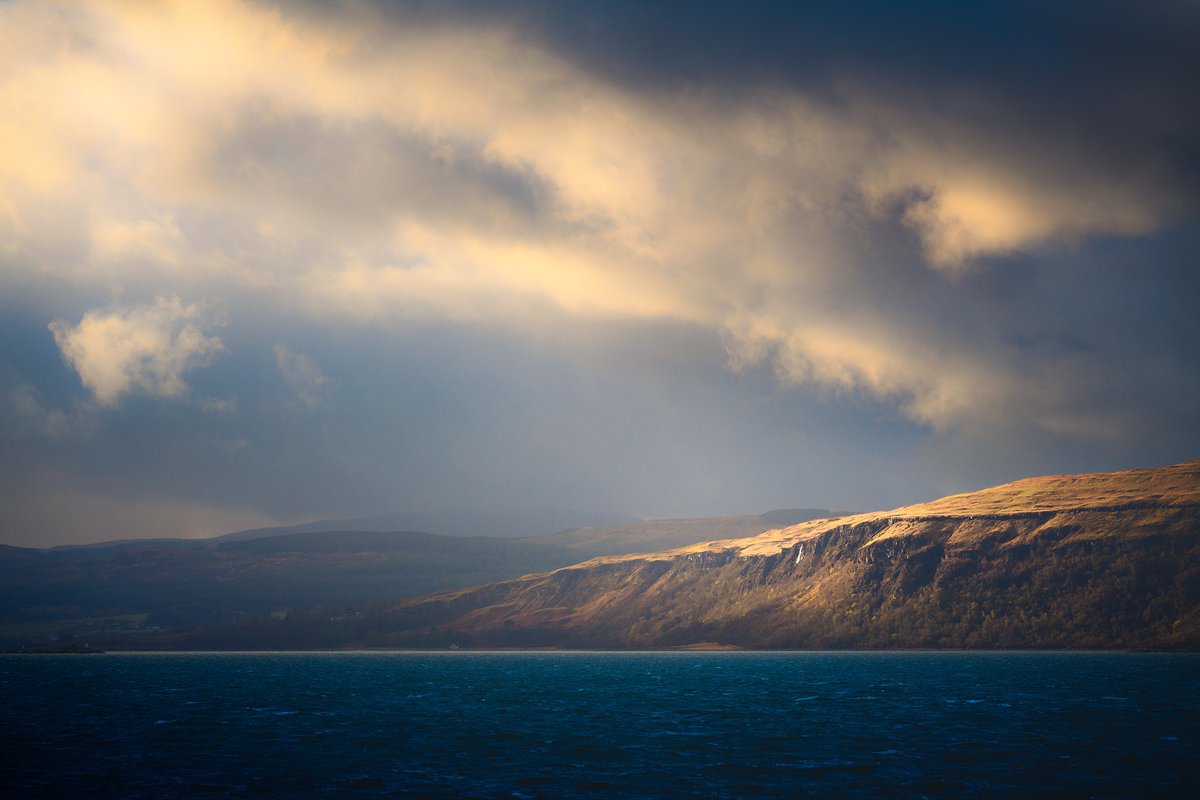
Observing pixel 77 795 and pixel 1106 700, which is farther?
pixel 1106 700

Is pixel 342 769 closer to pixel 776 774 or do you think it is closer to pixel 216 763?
pixel 216 763

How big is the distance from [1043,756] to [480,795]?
52368 millimetres

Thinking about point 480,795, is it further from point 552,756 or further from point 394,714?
point 394,714

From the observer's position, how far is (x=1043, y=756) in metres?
85.4

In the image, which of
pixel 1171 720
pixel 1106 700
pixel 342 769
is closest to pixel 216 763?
pixel 342 769

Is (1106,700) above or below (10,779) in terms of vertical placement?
below

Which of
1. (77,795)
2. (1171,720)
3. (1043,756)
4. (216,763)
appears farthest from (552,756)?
(1171,720)

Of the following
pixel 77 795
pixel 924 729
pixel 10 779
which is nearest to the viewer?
pixel 77 795

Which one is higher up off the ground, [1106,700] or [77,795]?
[77,795]

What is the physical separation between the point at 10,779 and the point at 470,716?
65607 millimetres

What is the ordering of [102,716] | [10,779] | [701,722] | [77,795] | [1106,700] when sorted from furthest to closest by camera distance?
[1106,700]
[102,716]
[701,722]
[10,779]
[77,795]

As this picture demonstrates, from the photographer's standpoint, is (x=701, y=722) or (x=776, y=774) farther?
(x=701, y=722)

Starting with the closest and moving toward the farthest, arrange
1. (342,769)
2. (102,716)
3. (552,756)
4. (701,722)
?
(342,769) → (552,756) → (701,722) → (102,716)

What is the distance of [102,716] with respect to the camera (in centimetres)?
13038
